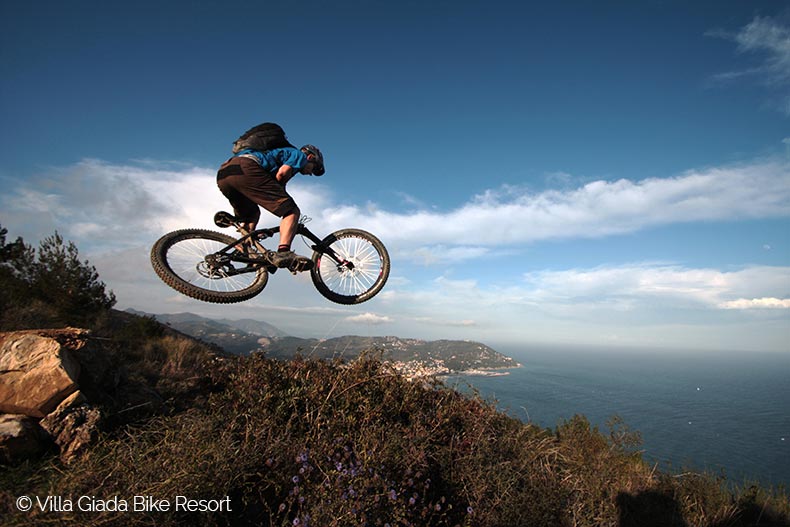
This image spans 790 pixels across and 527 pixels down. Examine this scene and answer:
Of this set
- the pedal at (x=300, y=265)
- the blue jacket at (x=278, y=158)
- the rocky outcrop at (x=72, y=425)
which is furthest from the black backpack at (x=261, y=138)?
the rocky outcrop at (x=72, y=425)

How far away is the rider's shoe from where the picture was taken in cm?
592

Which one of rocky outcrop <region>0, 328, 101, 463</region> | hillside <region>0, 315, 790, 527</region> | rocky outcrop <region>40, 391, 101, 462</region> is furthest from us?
rocky outcrop <region>40, 391, 101, 462</region>

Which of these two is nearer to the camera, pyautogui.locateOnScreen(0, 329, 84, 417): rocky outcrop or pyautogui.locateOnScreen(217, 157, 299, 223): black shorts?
pyautogui.locateOnScreen(0, 329, 84, 417): rocky outcrop

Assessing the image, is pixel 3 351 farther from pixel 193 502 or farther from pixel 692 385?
pixel 692 385

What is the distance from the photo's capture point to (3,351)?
4.38 m

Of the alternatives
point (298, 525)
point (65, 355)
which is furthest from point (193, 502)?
point (65, 355)

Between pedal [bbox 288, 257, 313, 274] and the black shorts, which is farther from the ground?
the black shorts

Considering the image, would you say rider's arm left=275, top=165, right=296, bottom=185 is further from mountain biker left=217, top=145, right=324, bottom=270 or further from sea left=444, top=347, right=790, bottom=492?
sea left=444, top=347, right=790, bottom=492

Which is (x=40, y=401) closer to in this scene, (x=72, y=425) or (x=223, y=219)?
(x=72, y=425)

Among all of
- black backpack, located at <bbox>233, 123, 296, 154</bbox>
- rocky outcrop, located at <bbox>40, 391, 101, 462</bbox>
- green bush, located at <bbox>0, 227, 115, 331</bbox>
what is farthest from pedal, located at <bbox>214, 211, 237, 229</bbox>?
green bush, located at <bbox>0, 227, 115, 331</bbox>

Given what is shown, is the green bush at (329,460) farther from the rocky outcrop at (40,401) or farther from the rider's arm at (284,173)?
the rider's arm at (284,173)

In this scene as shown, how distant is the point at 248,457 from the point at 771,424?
10530 cm

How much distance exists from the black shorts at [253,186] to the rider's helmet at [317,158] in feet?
2.35

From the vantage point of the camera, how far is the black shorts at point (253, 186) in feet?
17.7
